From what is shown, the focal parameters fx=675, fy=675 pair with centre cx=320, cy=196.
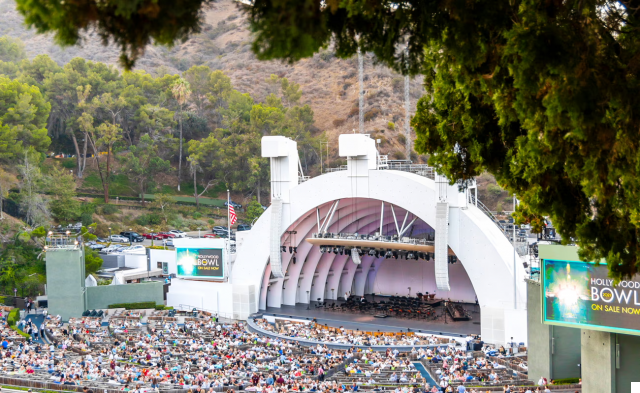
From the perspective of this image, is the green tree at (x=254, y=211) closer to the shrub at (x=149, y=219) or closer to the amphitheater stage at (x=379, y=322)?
the shrub at (x=149, y=219)

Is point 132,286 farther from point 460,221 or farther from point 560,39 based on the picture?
point 560,39

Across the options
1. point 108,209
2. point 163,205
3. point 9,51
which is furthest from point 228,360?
point 9,51

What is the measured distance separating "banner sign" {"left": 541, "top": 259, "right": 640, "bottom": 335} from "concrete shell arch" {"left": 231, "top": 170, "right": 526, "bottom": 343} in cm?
724

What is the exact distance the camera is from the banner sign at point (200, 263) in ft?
120

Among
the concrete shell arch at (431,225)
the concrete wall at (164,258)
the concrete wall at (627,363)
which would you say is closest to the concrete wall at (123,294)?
the concrete shell arch at (431,225)

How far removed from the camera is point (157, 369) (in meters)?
21.5

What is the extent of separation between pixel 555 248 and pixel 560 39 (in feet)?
43.5

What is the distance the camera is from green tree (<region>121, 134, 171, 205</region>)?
66.9 meters

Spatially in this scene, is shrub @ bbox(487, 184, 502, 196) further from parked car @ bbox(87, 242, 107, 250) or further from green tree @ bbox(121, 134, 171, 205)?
parked car @ bbox(87, 242, 107, 250)

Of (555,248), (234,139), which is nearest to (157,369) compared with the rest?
(555,248)

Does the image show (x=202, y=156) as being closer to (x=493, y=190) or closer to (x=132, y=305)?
(x=493, y=190)

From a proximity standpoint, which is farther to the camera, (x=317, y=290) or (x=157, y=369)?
(x=317, y=290)

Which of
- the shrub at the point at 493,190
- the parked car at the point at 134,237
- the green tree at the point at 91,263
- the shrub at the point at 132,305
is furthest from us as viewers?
the shrub at the point at 493,190

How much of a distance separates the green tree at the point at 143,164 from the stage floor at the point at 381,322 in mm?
34512
